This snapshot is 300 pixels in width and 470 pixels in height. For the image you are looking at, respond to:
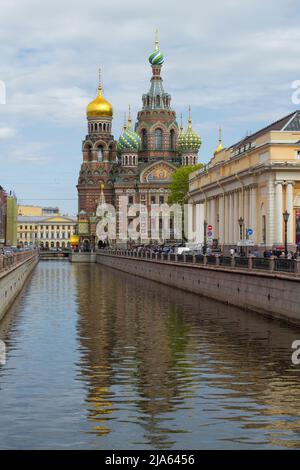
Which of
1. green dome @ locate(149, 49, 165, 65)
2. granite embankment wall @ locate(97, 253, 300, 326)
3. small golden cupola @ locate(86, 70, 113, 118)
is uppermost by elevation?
green dome @ locate(149, 49, 165, 65)

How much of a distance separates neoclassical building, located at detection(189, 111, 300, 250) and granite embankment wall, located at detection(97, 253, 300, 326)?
709cm

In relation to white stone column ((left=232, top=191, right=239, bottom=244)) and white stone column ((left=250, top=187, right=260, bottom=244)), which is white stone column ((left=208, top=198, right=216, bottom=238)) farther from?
white stone column ((left=250, top=187, right=260, bottom=244))

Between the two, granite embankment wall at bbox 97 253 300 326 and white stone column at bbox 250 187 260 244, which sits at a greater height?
white stone column at bbox 250 187 260 244

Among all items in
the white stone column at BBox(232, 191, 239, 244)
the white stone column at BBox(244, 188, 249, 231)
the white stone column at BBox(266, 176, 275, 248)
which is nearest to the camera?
the white stone column at BBox(266, 176, 275, 248)

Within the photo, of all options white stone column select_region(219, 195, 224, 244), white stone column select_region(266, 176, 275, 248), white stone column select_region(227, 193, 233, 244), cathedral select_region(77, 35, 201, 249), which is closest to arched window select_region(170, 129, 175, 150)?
cathedral select_region(77, 35, 201, 249)

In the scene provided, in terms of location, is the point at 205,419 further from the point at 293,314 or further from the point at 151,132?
the point at 151,132

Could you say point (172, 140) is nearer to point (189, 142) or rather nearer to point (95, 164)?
point (189, 142)

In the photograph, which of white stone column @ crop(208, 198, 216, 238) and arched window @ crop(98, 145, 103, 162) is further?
arched window @ crop(98, 145, 103, 162)

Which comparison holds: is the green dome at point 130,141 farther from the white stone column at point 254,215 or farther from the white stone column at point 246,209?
the white stone column at point 254,215

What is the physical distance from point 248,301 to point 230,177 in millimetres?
35509

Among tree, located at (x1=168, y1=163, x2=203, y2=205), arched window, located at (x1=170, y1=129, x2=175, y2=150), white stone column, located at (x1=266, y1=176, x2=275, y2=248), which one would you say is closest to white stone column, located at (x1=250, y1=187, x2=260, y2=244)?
white stone column, located at (x1=266, y1=176, x2=275, y2=248)

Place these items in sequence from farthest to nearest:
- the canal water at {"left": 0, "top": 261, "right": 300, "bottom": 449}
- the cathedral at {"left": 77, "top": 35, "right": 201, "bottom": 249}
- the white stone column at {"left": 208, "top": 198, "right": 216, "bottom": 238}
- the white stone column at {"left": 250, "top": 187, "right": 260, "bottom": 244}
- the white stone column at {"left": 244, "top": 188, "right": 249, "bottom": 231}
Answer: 1. the cathedral at {"left": 77, "top": 35, "right": 201, "bottom": 249}
2. the white stone column at {"left": 208, "top": 198, "right": 216, "bottom": 238}
3. the white stone column at {"left": 244, "top": 188, "right": 249, "bottom": 231}
4. the white stone column at {"left": 250, "top": 187, "right": 260, "bottom": 244}
5. the canal water at {"left": 0, "top": 261, "right": 300, "bottom": 449}

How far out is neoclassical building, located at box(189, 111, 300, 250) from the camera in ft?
204

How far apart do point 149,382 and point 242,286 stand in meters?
20.8
